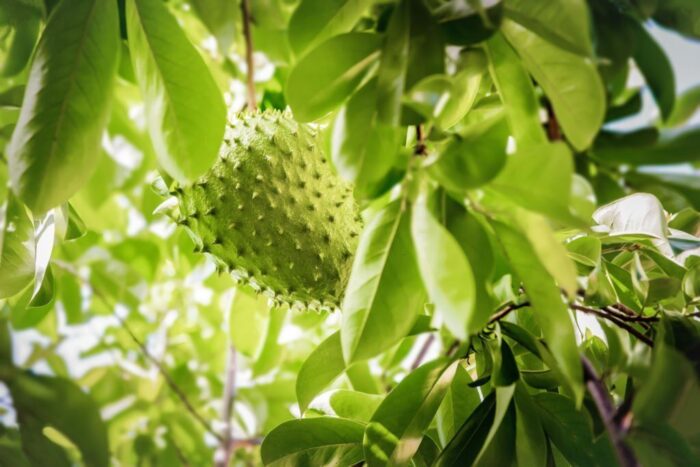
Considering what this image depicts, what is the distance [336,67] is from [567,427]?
49 centimetres

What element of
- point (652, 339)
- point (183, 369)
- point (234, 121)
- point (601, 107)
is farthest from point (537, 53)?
point (183, 369)

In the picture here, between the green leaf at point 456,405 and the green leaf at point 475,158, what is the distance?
41 cm

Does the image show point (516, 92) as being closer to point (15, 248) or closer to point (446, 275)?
point (446, 275)

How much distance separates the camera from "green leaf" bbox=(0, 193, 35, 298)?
29.1 inches

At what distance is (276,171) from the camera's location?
0.93m

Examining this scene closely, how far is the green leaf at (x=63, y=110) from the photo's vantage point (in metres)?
0.58

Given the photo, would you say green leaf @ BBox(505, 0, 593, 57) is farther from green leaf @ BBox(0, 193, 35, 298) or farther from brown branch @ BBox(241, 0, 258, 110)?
brown branch @ BBox(241, 0, 258, 110)

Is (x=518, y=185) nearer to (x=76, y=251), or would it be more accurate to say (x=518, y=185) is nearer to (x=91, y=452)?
(x=91, y=452)

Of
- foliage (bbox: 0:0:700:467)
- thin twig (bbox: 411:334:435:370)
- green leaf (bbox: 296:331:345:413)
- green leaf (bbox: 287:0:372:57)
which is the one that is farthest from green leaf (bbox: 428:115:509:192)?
thin twig (bbox: 411:334:435:370)

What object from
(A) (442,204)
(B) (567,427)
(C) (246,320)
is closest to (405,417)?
(B) (567,427)

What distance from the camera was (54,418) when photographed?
78 centimetres

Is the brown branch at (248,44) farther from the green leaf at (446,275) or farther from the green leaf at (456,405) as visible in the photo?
the green leaf at (446,275)

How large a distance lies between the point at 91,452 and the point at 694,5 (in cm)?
83

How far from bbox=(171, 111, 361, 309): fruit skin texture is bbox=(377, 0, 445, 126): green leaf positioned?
1.41 ft
